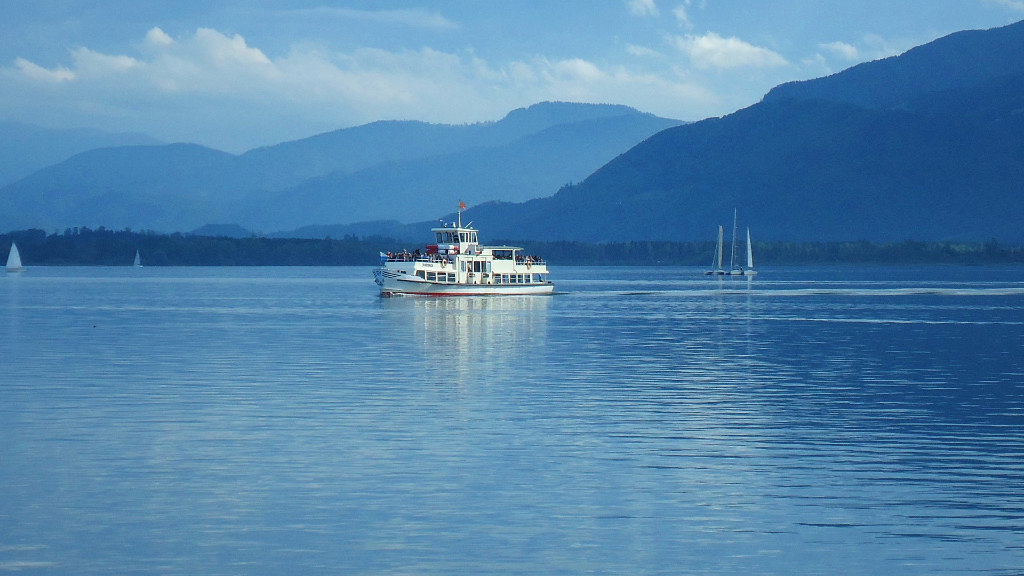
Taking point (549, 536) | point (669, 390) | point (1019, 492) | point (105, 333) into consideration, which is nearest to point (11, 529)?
point (549, 536)

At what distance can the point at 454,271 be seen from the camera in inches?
5689

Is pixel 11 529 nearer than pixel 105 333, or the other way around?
pixel 11 529

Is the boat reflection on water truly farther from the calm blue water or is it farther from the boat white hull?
the boat white hull

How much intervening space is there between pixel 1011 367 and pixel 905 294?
106 m

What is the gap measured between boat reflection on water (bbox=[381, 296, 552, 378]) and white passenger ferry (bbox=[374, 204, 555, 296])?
357 centimetres

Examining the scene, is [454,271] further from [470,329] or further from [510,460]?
[510,460]

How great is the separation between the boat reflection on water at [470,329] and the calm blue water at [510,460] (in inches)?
28.4

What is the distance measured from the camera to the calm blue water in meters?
20.4

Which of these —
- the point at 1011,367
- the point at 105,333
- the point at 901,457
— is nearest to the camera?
the point at 901,457

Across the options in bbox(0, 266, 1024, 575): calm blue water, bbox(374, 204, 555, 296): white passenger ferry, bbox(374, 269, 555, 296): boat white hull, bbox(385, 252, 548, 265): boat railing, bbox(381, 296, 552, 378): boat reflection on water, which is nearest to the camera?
bbox(0, 266, 1024, 575): calm blue water

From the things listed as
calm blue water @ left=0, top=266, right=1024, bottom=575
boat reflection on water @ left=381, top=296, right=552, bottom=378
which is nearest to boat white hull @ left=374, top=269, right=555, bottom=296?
boat reflection on water @ left=381, top=296, right=552, bottom=378

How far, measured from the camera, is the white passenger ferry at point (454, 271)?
142500mm

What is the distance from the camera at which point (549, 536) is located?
2139cm

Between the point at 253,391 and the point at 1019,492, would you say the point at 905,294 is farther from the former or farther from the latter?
the point at 1019,492
